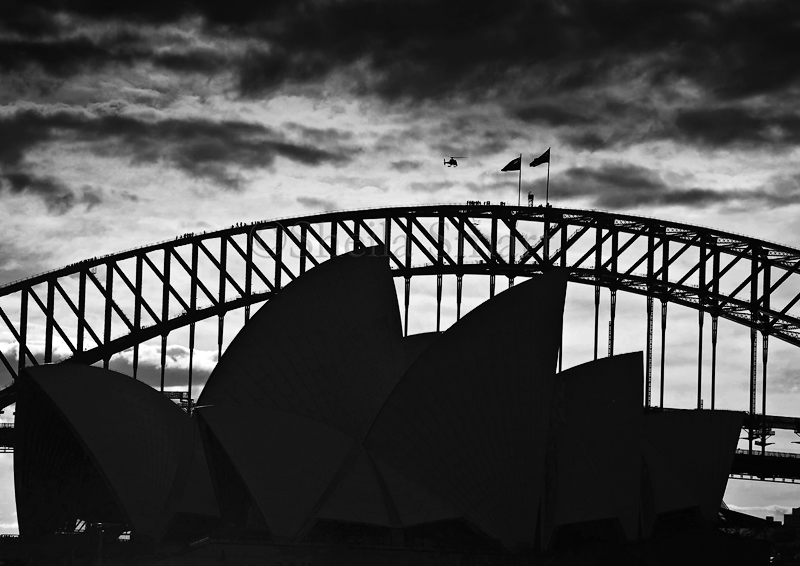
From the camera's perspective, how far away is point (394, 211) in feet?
299

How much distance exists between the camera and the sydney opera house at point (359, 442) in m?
62.0

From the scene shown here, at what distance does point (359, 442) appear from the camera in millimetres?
63969

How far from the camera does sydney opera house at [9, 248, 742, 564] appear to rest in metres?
62.0

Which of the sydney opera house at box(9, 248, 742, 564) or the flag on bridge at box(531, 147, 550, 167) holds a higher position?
the flag on bridge at box(531, 147, 550, 167)

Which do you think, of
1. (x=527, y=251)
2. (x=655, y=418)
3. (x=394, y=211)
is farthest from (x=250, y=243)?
(x=655, y=418)

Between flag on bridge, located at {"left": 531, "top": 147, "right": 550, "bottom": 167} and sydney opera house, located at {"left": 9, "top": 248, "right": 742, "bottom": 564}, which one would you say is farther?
flag on bridge, located at {"left": 531, "top": 147, "right": 550, "bottom": 167}

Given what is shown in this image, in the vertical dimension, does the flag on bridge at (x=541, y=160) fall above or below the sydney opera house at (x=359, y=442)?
above

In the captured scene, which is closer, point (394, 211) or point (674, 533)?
point (674, 533)

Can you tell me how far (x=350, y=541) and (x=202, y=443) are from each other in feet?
27.4

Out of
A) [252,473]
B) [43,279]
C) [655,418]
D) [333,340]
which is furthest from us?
[43,279]

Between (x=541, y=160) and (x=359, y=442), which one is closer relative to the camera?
(x=359, y=442)

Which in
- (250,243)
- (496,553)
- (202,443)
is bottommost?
(496,553)

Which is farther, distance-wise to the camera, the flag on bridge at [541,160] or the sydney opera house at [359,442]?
the flag on bridge at [541,160]

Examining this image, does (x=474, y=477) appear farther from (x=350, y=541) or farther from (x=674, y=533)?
(x=674, y=533)
